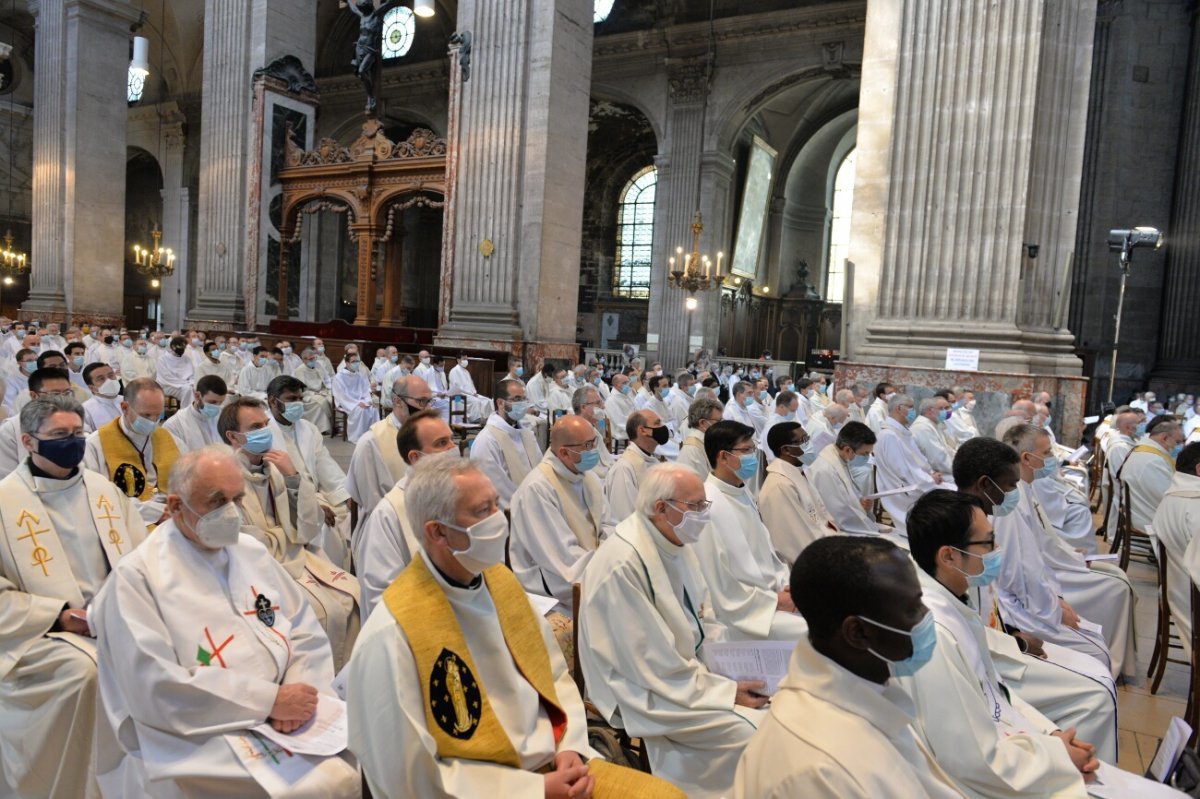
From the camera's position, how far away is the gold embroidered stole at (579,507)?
14.9ft

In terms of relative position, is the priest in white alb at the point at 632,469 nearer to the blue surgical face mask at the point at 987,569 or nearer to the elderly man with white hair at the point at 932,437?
the blue surgical face mask at the point at 987,569

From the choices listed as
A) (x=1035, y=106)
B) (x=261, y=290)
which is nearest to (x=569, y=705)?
(x=1035, y=106)

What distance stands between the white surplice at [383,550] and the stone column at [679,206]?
18562 mm

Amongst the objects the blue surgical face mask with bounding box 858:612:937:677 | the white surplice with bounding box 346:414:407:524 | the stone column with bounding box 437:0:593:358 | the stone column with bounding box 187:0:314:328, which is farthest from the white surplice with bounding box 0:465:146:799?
the stone column with bounding box 187:0:314:328

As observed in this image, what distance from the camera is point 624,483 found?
5.51 meters

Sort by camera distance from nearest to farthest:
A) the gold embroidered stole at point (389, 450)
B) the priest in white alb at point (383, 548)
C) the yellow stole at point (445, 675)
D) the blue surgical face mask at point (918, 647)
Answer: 1. the blue surgical face mask at point (918, 647)
2. the yellow stole at point (445, 675)
3. the priest in white alb at point (383, 548)
4. the gold embroidered stole at point (389, 450)

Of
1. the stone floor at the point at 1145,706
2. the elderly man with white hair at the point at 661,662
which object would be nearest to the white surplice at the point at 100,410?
the elderly man with white hair at the point at 661,662

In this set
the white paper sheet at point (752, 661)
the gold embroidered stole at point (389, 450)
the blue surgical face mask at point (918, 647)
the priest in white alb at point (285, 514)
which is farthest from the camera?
the gold embroidered stole at point (389, 450)

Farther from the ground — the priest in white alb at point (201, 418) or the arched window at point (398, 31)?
the arched window at point (398, 31)

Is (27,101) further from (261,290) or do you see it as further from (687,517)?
(687,517)

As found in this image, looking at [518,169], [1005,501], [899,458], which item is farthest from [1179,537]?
[518,169]

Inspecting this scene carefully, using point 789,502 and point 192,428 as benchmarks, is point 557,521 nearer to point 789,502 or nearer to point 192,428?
point 789,502

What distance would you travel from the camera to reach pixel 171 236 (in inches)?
1150

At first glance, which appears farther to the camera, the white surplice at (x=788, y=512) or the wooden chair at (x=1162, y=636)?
the white surplice at (x=788, y=512)
